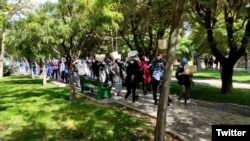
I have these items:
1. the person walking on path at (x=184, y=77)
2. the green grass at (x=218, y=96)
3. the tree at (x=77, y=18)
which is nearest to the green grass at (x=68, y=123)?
the tree at (x=77, y=18)

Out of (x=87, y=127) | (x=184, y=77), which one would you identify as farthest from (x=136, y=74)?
(x=87, y=127)

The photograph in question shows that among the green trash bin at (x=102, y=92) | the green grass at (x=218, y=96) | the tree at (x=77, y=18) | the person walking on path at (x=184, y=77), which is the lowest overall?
the green grass at (x=218, y=96)

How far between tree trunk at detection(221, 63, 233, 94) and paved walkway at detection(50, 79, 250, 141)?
9.56 ft

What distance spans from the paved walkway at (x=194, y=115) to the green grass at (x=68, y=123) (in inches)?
34.4

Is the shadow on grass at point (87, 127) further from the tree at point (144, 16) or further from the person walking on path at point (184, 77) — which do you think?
the tree at point (144, 16)

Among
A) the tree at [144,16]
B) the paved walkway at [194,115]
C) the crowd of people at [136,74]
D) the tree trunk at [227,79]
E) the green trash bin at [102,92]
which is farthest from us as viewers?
the tree at [144,16]

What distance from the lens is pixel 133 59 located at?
14.6 metres

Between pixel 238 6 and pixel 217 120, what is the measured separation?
285 inches

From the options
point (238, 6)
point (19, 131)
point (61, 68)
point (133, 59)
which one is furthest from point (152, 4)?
point (19, 131)

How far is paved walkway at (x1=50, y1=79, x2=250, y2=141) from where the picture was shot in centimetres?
1043

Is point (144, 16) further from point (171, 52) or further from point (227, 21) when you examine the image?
point (171, 52)

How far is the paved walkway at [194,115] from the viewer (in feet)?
34.2

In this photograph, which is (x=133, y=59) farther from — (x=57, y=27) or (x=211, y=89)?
(x=211, y=89)

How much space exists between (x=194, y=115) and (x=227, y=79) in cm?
662
